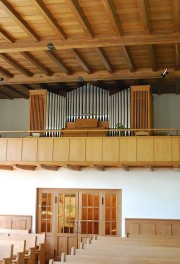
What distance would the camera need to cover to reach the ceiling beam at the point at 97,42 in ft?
31.7

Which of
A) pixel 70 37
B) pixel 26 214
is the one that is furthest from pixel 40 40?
pixel 26 214

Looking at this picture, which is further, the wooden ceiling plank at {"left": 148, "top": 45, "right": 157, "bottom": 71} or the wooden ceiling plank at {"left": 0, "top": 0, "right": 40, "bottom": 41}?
the wooden ceiling plank at {"left": 148, "top": 45, "right": 157, "bottom": 71}

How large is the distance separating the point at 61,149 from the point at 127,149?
5.89ft

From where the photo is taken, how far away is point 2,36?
392 inches

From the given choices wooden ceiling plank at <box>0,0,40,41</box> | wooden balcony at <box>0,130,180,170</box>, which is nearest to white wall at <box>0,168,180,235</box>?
wooden balcony at <box>0,130,180,170</box>

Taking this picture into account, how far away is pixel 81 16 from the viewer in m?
8.82

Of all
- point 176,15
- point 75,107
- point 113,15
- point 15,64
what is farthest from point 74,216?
point 176,15

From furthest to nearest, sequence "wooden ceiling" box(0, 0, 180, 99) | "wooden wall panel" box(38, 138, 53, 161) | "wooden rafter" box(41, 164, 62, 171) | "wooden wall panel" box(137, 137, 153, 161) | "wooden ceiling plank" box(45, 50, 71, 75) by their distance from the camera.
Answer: "wooden rafter" box(41, 164, 62, 171)
"wooden wall panel" box(38, 138, 53, 161)
"wooden wall panel" box(137, 137, 153, 161)
"wooden ceiling plank" box(45, 50, 71, 75)
"wooden ceiling" box(0, 0, 180, 99)

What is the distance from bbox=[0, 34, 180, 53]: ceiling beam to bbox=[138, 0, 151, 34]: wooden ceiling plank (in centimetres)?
26

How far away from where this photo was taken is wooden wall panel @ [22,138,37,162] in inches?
468

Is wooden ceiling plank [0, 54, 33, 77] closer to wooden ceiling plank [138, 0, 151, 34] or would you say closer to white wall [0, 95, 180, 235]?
white wall [0, 95, 180, 235]

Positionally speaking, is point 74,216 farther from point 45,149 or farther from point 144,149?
point 144,149

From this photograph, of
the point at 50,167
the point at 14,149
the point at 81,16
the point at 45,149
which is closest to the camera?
the point at 81,16

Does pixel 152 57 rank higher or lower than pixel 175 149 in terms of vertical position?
higher
